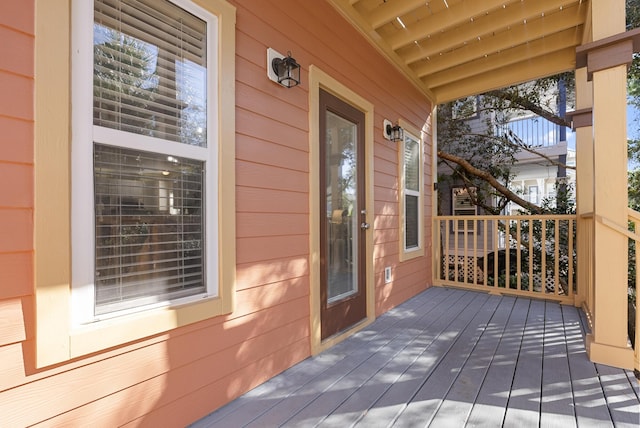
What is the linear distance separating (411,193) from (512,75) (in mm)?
1901

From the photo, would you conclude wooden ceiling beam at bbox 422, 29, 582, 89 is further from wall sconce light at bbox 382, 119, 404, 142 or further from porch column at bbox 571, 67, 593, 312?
wall sconce light at bbox 382, 119, 404, 142

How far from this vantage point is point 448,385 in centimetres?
195

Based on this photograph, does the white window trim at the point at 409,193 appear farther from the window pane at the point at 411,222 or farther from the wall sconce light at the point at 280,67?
the wall sconce light at the point at 280,67

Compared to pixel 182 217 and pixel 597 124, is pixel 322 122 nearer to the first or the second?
pixel 182 217

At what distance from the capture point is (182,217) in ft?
5.35

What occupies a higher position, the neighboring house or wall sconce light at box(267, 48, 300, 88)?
wall sconce light at box(267, 48, 300, 88)

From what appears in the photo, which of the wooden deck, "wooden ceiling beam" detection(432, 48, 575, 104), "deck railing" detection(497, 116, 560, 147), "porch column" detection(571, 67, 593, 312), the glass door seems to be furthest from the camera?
"deck railing" detection(497, 116, 560, 147)

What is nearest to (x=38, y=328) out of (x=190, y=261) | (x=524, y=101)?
(x=190, y=261)

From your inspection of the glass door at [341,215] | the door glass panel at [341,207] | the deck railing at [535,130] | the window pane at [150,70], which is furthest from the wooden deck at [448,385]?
the deck railing at [535,130]

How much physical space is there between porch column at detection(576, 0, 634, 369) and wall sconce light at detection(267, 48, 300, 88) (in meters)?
2.00

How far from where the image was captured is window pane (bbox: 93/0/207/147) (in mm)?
1354

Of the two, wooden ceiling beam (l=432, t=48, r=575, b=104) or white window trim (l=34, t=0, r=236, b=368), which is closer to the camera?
white window trim (l=34, t=0, r=236, b=368)

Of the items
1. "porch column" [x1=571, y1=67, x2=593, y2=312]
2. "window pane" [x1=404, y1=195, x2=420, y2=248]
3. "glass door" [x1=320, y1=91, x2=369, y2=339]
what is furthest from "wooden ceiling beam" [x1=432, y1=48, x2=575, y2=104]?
"glass door" [x1=320, y1=91, x2=369, y2=339]

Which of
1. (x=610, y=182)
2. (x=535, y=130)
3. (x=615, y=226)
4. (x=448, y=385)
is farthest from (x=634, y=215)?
(x=535, y=130)
